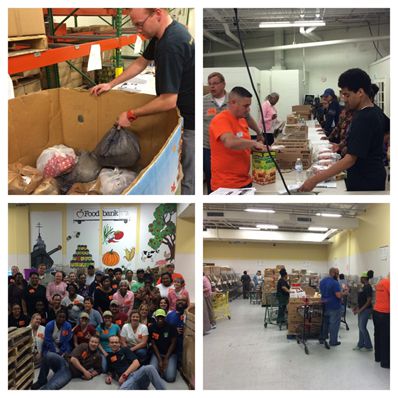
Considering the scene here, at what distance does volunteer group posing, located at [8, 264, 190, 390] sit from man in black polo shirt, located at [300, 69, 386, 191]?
78 centimetres

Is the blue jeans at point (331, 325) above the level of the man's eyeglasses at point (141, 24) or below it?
below

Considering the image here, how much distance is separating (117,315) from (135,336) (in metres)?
0.12

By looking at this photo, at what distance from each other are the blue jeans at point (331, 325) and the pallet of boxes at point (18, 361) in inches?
47.6

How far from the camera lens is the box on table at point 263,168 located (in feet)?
8.30

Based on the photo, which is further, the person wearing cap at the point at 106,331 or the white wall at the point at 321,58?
the person wearing cap at the point at 106,331

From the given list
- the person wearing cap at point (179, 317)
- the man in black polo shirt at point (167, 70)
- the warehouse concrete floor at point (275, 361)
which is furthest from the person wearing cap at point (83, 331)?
the man in black polo shirt at point (167, 70)

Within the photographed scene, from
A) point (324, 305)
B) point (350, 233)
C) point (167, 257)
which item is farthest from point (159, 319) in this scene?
point (350, 233)

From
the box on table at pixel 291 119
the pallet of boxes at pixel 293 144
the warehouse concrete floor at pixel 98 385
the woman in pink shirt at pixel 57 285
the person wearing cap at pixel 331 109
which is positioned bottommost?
the warehouse concrete floor at pixel 98 385

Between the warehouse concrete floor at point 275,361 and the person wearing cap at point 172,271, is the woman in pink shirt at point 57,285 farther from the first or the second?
the warehouse concrete floor at point 275,361

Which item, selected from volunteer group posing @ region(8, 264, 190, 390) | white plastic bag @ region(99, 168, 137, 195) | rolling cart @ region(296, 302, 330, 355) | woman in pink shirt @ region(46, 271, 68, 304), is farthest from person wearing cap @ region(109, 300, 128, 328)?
rolling cart @ region(296, 302, 330, 355)

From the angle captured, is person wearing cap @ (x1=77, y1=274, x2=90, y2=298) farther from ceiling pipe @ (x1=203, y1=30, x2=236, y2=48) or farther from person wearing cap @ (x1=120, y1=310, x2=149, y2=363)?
ceiling pipe @ (x1=203, y1=30, x2=236, y2=48)

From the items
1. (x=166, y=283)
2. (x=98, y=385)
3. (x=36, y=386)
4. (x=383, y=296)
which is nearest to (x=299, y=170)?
(x=383, y=296)

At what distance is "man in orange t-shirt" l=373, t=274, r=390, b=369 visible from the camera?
2452 millimetres

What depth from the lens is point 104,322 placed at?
101 inches
